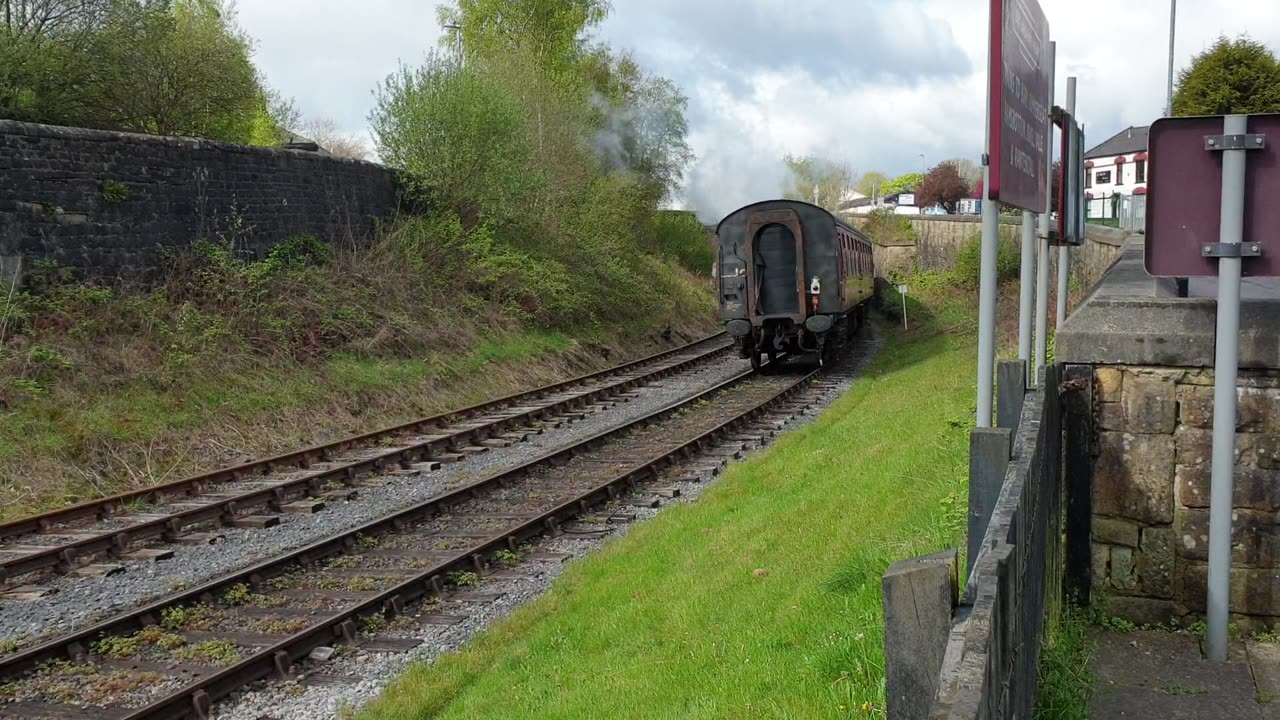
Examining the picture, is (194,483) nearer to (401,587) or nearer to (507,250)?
(401,587)

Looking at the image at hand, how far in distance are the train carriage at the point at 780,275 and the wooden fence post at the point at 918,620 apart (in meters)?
17.0

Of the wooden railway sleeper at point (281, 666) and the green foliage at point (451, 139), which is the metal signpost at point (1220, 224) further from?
→ the green foliage at point (451, 139)

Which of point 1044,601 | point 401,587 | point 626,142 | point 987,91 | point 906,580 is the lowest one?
point 401,587

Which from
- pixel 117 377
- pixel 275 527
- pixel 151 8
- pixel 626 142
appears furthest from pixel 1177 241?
pixel 626 142

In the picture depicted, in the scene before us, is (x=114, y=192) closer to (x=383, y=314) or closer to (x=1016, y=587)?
(x=383, y=314)

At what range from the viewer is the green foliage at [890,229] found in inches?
1768

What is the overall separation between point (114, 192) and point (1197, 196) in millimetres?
14680

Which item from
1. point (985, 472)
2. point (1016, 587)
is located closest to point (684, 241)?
point (985, 472)

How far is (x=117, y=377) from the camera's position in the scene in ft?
41.8

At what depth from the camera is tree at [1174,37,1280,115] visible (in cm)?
3083

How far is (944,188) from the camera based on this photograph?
75875 mm

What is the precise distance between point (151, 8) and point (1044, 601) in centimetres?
1933

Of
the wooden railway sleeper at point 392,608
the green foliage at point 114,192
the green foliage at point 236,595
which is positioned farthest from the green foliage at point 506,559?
the green foliage at point 114,192

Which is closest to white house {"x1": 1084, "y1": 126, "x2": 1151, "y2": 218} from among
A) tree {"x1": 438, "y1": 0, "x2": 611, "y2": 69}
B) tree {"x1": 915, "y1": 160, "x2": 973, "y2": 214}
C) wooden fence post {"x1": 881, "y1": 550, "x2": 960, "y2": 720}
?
tree {"x1": 915, "y1": 160, "x2": 973, "y2": 214}
